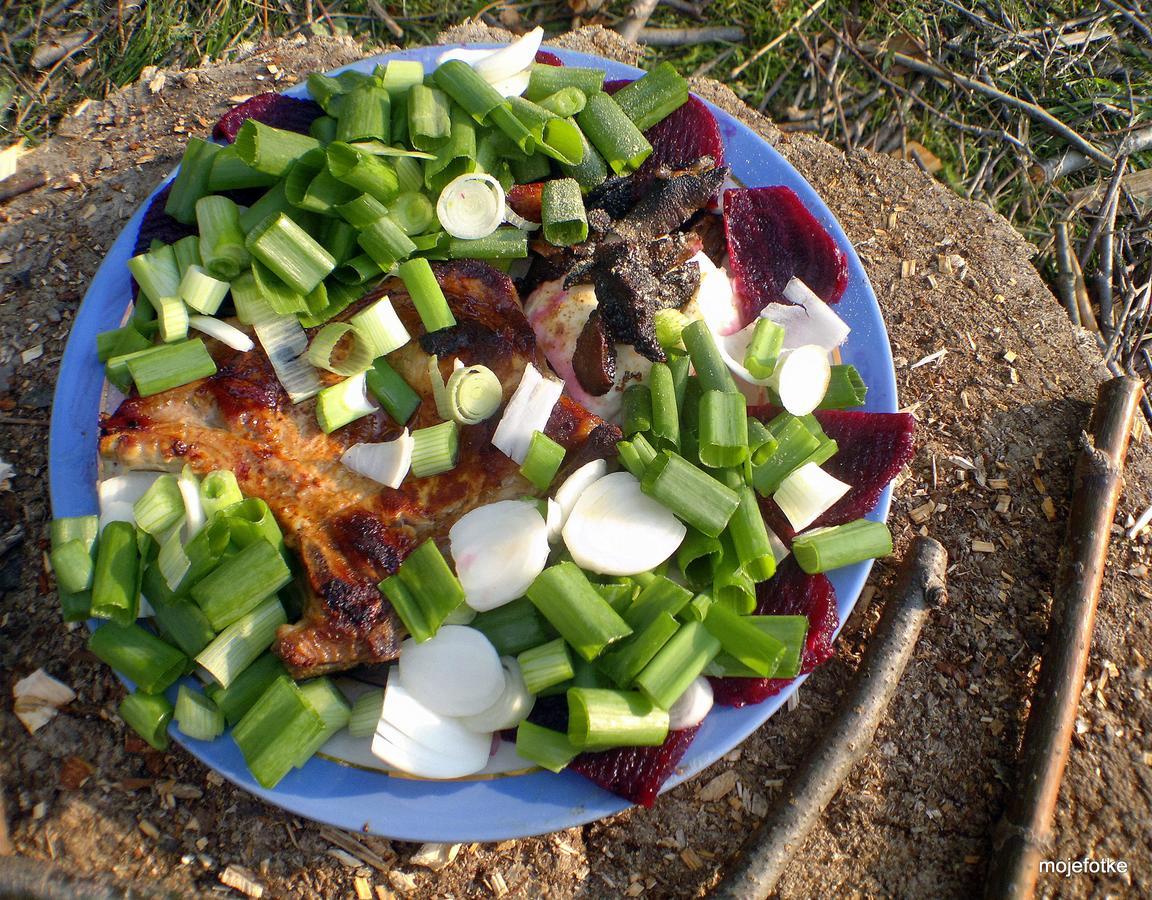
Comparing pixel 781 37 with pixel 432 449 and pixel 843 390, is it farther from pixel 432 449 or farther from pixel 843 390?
pixel 432 449

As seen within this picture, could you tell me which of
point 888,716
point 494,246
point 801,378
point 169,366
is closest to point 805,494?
point 801,378

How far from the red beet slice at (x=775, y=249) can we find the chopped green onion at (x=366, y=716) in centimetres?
201

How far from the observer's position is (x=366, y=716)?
2.77m

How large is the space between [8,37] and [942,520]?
19.1 ft

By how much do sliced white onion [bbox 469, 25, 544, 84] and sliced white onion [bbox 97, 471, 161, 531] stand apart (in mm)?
1980

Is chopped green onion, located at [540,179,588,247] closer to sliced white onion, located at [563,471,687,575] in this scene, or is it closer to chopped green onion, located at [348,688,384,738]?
sliced white onion, located at [563,471,687,575]

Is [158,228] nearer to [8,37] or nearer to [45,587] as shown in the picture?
[45,587]

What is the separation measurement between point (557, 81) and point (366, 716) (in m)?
2.57

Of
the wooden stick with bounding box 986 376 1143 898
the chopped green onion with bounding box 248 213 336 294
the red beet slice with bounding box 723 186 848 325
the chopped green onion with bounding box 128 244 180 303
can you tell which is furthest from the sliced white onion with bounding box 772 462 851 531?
the chopped green onion with bounding box 128 244 180 303

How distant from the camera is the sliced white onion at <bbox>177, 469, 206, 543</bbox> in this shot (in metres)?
2.77

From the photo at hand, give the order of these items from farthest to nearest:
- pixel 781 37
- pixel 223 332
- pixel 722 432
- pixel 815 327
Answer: pixel 781 37 → pixel 815 327 → pixel 223 332 → pixel 722 432

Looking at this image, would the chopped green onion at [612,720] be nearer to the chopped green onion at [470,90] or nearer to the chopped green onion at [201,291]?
the chopped green onion at [201,291]

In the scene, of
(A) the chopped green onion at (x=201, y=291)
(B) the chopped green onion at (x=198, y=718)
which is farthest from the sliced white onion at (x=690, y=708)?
(A) the chopped green onion at (x=201, y=291)

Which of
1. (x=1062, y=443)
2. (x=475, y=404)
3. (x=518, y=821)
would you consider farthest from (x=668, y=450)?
(x=1062, y=443)
